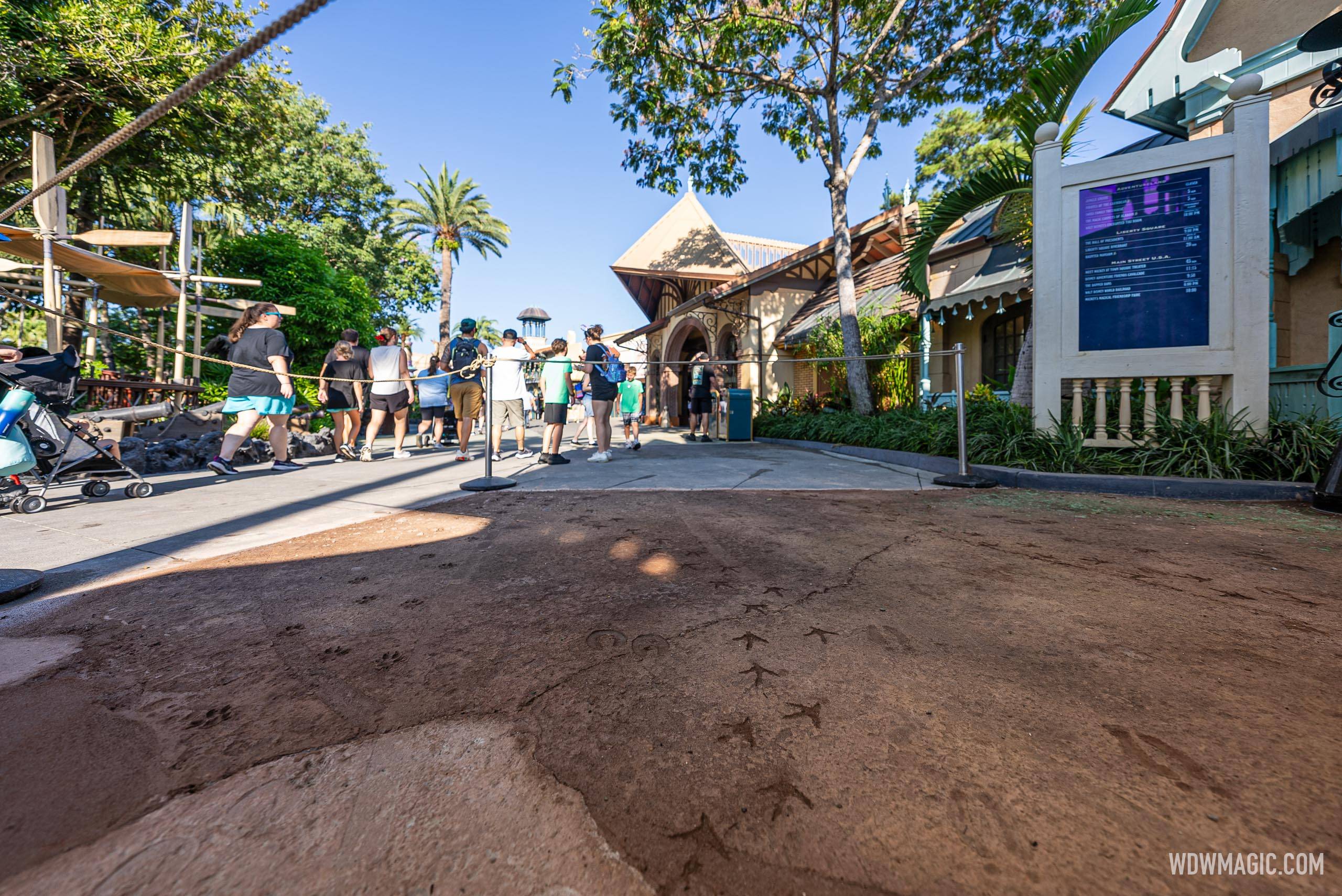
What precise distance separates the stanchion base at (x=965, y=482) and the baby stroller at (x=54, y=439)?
700 centimetres

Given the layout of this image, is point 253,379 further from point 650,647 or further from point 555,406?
point 650,647

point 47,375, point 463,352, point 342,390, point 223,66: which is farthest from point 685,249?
point 223,66

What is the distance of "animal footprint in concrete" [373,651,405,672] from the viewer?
1703mm

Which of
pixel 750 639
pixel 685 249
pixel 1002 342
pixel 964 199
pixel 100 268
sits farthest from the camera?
pixel 685 249

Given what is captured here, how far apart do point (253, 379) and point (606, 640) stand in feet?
18.1

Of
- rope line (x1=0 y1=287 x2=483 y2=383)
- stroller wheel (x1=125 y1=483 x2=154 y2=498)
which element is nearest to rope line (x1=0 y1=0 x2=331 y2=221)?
rope line (x1=0 y1=287 x2=483 y2=383)

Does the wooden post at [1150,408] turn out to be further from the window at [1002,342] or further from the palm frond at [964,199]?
the window at [1002,342]

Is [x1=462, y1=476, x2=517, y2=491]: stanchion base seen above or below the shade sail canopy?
below

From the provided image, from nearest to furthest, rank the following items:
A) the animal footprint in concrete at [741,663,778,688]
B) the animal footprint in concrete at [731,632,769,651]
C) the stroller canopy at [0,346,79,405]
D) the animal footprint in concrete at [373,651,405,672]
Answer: the animal footprint in concrete at [741,663,778,688], the animal footprint in concrete at [373,651,405,672], the animal footprint in concrete at [731,632,769,651], the stroller canopy at [0,346,79,405]

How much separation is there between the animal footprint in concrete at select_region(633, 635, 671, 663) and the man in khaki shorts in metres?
6.16

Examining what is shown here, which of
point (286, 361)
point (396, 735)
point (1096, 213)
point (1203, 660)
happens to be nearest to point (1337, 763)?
point (1203, 660)

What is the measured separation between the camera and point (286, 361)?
5.70 meters

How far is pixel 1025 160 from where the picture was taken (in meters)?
6.93

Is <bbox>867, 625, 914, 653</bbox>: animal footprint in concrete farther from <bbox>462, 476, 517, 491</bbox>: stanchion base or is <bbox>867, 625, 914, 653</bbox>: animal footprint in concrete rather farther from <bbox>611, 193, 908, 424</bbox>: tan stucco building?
<bbox>611, 193, 908, 424</bbox>: tan stucco building
